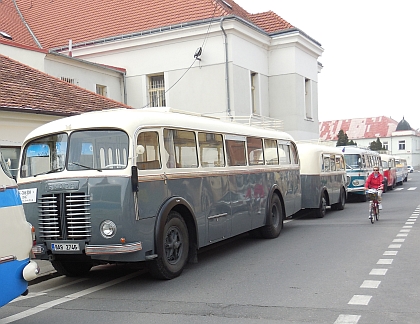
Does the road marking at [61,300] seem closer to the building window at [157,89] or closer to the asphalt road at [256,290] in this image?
the asphalt road at [256,290]

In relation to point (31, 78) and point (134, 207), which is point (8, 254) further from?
point (31, 78)

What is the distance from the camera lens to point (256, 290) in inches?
305

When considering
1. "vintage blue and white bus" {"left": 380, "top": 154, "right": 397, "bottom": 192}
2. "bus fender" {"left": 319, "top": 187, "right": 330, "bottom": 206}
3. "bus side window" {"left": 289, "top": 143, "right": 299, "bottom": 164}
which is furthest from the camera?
"vintage blue and white bus" {"left": 380, "top": 154, "right": 397, "bottom": 192}

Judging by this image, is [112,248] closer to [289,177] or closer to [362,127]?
[289,177]

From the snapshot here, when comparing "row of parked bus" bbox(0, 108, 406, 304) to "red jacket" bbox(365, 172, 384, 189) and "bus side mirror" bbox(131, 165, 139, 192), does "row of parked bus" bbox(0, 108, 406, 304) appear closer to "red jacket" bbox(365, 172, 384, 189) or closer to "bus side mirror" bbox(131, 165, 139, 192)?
"bus side mirror" bbox(131, 165, 139, 192)

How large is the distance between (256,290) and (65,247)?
9.45ft

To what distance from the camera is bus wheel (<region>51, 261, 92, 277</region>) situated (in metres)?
9.16

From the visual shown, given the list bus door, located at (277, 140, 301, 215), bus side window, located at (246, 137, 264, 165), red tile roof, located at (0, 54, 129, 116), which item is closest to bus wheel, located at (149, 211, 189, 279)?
bus side window, located at (246, 137, 264, 165)

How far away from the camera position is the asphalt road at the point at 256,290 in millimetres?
6492

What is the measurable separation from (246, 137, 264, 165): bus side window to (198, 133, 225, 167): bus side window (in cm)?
149

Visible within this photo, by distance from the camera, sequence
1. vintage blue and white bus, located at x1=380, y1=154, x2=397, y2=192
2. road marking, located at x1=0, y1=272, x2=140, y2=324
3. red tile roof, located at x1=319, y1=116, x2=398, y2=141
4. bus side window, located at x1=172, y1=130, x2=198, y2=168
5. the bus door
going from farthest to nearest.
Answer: red tile roof, located at x1=319, y1=116, x2=398, y2=141 < vintage blue and white bus, located at x1=380, y1=154, x2=397, y2=192 < the bus door < bus side window, located at x1=172, y1=130, x2=198, y2=168 < road marking, located at x1=0, y1=272, x2=140, y2=324

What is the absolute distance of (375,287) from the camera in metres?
7.64

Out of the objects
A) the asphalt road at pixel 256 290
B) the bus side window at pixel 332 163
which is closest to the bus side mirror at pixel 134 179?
the asphalt road at pixel 256 290

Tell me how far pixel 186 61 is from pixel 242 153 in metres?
15.3
